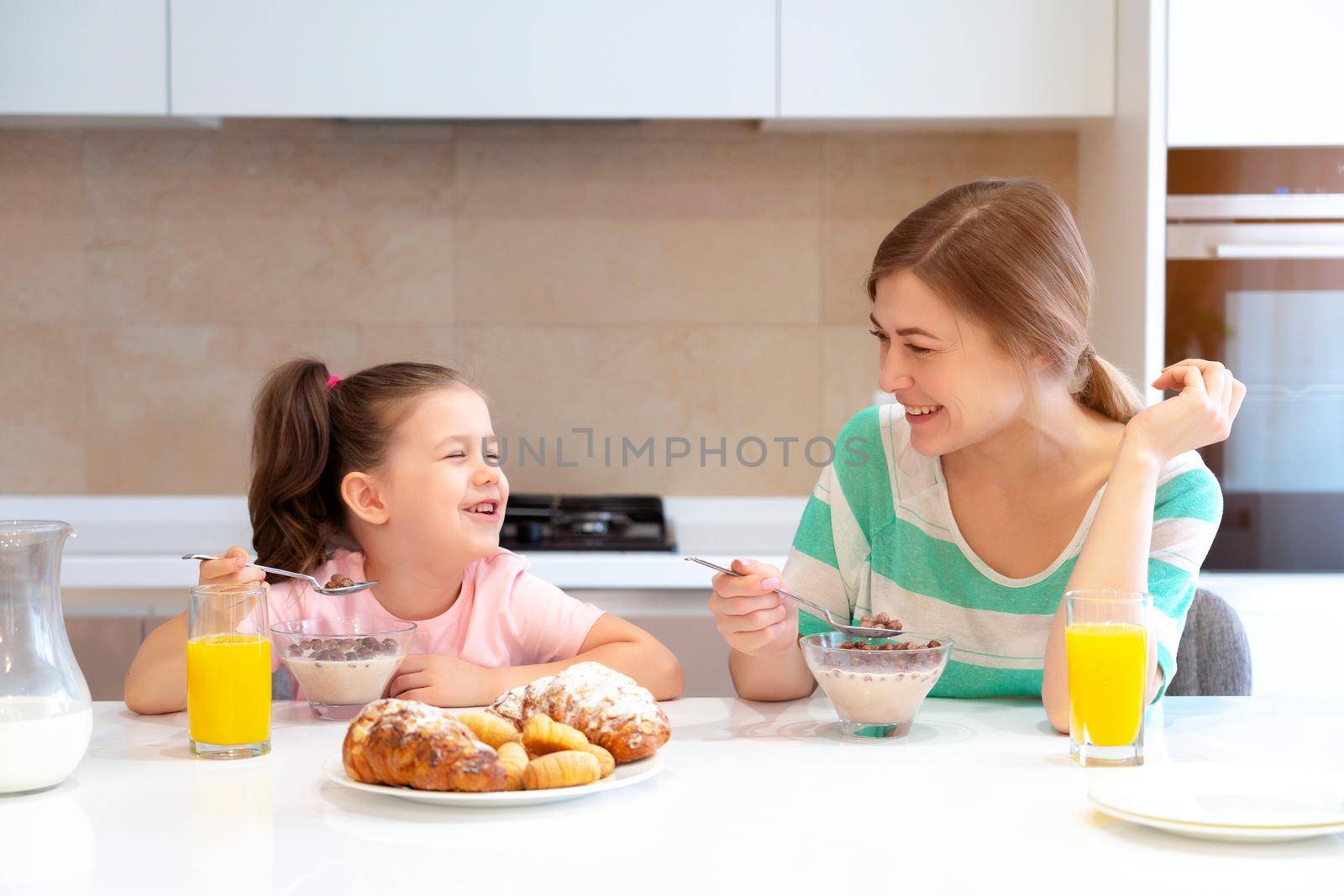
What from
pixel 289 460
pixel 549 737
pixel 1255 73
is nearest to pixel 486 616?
pixel 289 460

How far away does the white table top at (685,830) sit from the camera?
2.58 ft

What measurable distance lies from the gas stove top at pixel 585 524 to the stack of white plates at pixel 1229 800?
1.45 m

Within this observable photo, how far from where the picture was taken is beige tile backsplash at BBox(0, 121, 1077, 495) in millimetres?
2816

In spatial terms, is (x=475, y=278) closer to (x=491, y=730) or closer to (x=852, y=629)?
(x=852, y=629)

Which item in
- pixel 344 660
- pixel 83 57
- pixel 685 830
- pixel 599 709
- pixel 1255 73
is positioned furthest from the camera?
pixel 83 57

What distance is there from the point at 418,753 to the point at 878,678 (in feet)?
1.32

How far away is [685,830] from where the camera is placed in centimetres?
88

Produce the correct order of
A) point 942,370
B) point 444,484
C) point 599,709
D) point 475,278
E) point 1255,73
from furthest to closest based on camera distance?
point 475,278
point 1255,73
point 444,484
point 942,370
point 599,709

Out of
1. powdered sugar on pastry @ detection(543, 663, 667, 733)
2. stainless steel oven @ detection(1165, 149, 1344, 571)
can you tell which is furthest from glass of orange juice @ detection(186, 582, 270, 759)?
stainless steel oven @ detection(1165, 149, 1344, 571)

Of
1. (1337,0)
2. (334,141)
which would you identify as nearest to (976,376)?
(1337,0)

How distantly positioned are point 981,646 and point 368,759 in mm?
742

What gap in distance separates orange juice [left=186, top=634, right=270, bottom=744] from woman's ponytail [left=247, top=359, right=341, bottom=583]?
17.1 inches

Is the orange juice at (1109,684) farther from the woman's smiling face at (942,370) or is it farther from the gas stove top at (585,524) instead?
the gas stove top at (585,524)

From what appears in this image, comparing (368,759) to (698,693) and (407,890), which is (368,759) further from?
(698,693)
